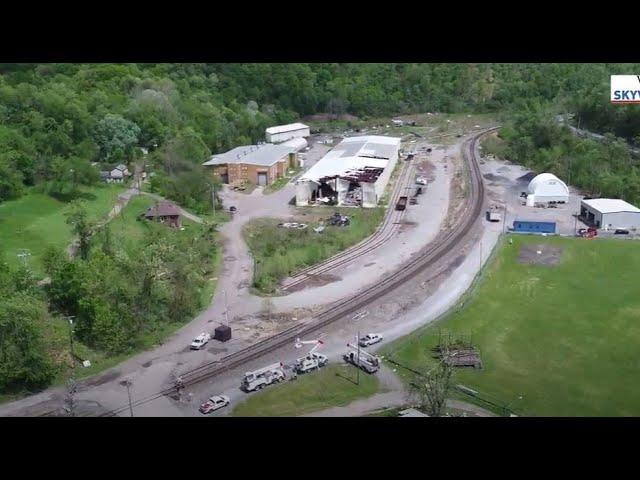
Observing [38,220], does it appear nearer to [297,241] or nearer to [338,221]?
[297,241]

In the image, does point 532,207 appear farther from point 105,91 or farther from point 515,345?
point 105,91

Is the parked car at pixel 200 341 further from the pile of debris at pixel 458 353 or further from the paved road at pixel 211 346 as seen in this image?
the pile of debris at pixel 458 353

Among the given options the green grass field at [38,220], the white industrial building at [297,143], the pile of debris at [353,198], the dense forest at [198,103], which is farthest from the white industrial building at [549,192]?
the green grass field at [38,220]

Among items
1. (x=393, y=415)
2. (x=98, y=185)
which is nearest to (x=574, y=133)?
(x=98, y=185)

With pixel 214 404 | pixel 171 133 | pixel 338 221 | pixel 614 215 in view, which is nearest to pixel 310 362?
pixel 214 404

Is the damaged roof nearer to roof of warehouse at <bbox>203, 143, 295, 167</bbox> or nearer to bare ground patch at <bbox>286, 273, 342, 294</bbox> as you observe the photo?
roof of warehouse at <bbox>203, 143, 295, 167</bbox>

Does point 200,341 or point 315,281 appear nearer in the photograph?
point 200,341

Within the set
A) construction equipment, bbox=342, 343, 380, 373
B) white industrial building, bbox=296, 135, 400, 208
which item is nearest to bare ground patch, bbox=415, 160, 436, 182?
white industrial building, bbox=296, 135, 400, 208
